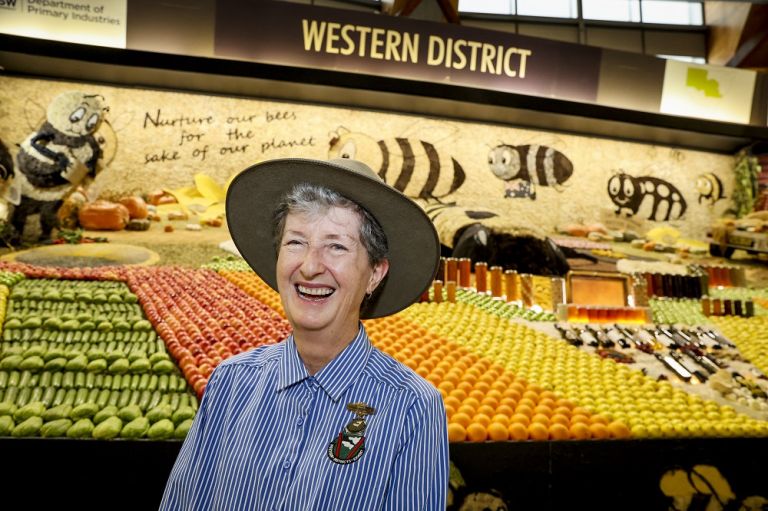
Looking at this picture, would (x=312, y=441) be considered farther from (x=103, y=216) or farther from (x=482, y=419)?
(x=103, y=216)

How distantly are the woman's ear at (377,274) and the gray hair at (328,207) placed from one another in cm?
2

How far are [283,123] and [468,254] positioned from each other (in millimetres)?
3308

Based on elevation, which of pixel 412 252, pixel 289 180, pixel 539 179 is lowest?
pixel 412 252

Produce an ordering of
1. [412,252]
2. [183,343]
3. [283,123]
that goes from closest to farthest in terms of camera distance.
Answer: [412,252], [183,343], [283,123]

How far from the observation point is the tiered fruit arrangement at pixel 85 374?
2.09 meters

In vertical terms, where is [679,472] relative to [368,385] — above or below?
below

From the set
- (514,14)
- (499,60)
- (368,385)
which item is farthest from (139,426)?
(514,14)

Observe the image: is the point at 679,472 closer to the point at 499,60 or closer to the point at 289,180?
the point at 289,180

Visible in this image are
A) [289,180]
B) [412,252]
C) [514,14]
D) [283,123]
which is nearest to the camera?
[289,180]

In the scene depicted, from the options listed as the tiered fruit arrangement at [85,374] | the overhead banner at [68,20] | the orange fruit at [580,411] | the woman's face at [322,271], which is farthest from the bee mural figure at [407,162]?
the woman's face at [322,271]

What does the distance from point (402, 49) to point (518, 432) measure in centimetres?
593

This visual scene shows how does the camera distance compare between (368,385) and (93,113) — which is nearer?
(368,385)

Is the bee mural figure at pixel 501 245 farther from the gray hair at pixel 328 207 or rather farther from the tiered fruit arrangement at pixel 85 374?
the gray hair at pixel 328 207

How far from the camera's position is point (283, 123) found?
7059mm
